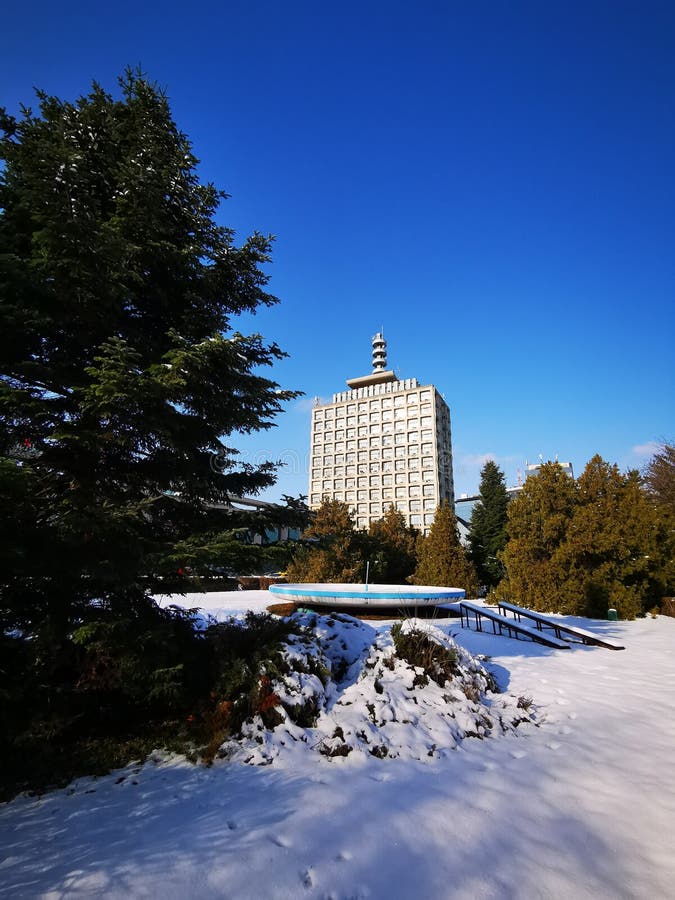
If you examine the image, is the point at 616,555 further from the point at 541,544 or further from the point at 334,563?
the point at 334,563

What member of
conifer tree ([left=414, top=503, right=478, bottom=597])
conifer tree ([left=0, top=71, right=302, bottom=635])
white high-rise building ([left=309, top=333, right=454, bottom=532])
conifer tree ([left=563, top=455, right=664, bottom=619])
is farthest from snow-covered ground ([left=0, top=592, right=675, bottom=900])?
white high-rise building ([left=309, top=333, right=454, bottom=532])

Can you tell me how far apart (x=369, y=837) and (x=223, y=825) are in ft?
3.85

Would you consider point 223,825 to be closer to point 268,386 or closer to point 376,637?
point 376,637

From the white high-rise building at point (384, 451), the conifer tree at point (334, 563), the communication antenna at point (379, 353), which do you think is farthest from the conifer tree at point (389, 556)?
the communication antenna at point (379, 353)

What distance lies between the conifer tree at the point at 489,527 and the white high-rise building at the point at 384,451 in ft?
113

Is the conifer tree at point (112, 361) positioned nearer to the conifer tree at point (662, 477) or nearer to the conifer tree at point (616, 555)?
the conifer tree at point (616, 555)

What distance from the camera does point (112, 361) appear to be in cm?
464

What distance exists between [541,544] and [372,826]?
15.7 meters

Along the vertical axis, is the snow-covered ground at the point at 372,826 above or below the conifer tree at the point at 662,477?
below

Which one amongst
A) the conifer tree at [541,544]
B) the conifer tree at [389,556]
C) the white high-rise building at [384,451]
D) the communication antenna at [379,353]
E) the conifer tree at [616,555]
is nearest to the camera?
the conifer tree at [616,555]

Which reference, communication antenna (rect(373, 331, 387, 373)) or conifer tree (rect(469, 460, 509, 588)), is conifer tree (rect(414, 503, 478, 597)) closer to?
conifer tree (rect(469, 460, 509, 588))

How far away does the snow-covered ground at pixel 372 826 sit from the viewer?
263 cm

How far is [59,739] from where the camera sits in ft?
15.1

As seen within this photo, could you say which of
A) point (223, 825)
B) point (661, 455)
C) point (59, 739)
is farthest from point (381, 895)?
point (661, 455)
